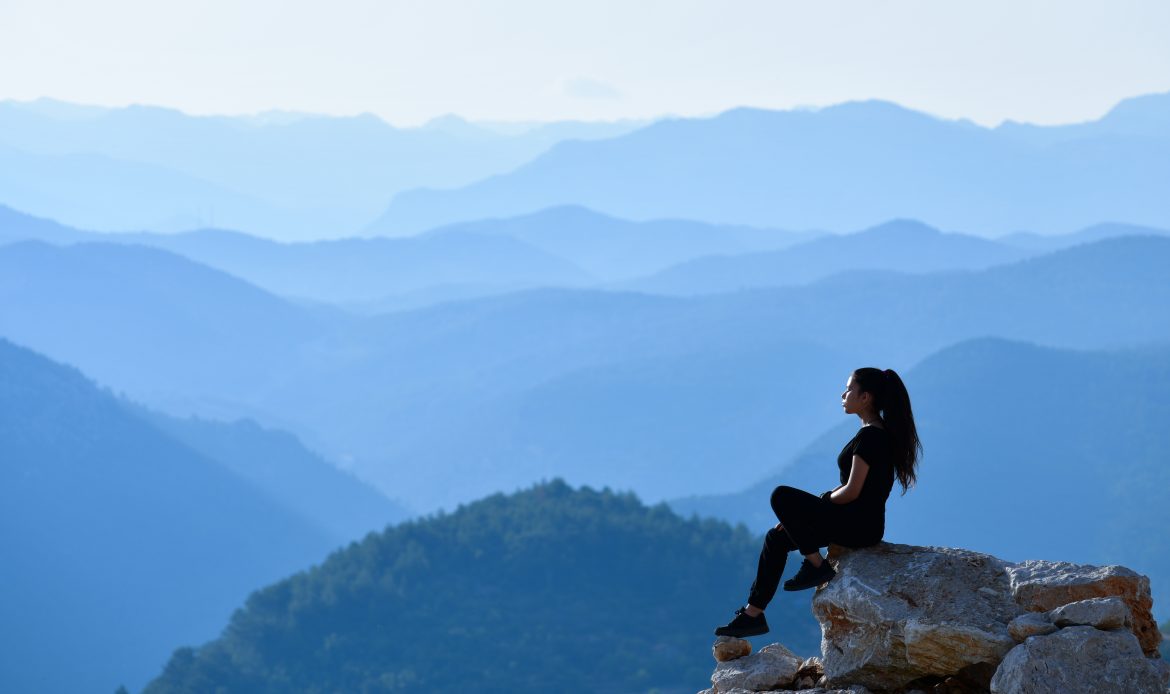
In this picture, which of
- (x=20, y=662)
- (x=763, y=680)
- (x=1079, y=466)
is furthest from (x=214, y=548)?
(x=763, y=680)

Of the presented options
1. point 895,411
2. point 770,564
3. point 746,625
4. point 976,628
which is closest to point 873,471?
point 895,411

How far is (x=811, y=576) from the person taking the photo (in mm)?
11219

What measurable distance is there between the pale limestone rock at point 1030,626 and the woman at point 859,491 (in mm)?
1487

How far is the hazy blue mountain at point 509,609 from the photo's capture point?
283 ft

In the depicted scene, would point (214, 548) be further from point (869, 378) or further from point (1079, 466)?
point (869, 378)

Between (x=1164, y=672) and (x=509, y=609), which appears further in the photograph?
(x=509, y=609)

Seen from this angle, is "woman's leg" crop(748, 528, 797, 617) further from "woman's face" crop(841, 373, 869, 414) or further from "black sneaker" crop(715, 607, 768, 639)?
"woman's face" crop(841, 373, 869, 414)

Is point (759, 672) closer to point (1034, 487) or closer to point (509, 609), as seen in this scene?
point (509, 609)

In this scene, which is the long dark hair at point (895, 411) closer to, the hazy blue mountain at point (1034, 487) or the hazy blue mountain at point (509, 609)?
the hazy blue mountain at point (509, 609)

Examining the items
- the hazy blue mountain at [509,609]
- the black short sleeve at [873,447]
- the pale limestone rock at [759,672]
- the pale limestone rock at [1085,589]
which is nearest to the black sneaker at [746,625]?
the pale limestone rock at [759,672]

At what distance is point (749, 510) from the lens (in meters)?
179

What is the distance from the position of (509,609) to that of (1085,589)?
289ft

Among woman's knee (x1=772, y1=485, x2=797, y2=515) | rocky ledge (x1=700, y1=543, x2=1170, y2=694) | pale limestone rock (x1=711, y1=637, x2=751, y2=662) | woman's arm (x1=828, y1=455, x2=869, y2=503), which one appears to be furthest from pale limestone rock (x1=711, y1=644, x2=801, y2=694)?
woman's arm (x1=828, y1=455, x2=869, y2=503)

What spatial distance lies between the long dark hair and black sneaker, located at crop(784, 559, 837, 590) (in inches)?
38.0
